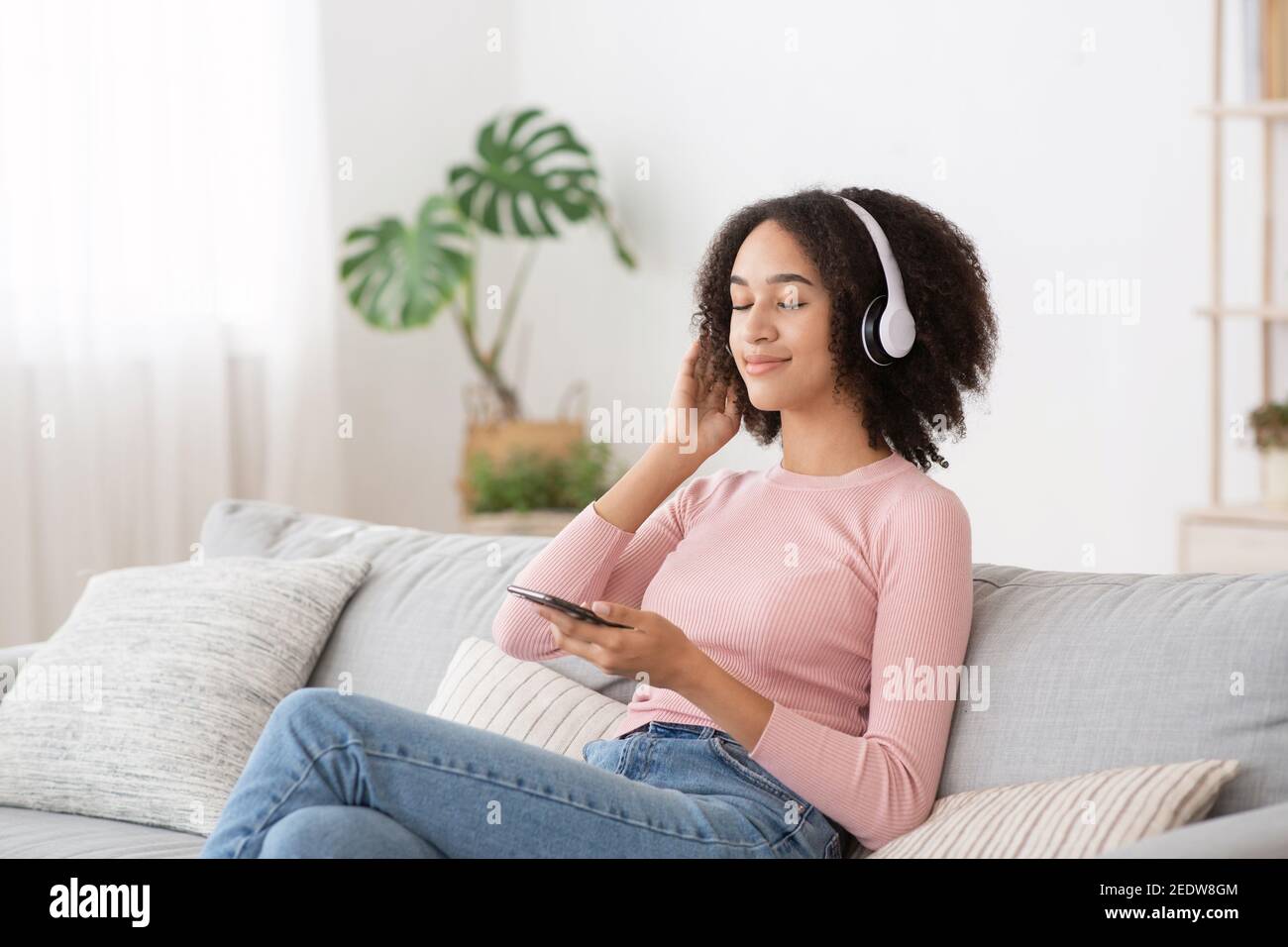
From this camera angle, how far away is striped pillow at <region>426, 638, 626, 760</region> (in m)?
1.71

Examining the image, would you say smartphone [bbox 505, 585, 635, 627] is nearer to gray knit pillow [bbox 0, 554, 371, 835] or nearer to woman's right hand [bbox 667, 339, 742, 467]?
woman's right hand [bbox 667, 339, 742, 467]

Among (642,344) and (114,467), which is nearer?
(114,467)

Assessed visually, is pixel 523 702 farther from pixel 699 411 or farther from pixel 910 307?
pixel 910 307

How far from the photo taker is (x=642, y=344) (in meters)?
4.39

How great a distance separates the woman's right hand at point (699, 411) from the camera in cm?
175

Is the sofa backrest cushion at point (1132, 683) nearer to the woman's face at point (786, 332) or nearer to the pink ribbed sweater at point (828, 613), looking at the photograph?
the pink ribbed sweater at point (828, 613)

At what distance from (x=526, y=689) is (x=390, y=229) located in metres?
2.51

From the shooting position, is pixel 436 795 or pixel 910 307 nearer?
pixel 436 795

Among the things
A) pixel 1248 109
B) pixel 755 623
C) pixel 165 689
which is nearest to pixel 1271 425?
pixel 1248 109

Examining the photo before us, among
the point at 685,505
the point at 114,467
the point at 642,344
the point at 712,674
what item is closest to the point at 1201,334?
the point at 642,344

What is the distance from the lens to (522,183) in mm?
4164

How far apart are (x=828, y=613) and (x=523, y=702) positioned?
438 mm

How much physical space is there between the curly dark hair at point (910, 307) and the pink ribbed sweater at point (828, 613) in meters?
0.07
